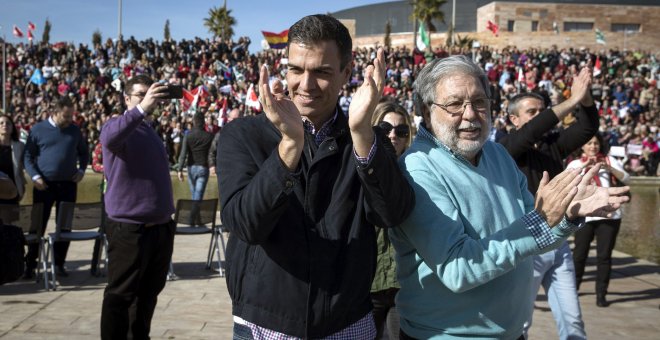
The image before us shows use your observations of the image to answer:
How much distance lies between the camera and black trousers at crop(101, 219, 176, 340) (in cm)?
447

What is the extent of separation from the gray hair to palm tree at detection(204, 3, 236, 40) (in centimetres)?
6624

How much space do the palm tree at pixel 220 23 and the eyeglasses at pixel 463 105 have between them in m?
66.4

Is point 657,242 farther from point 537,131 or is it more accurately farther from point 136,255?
point 136,255

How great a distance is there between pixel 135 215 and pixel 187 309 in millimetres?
2094

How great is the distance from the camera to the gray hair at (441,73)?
247 cm

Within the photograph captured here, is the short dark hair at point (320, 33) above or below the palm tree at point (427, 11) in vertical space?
below

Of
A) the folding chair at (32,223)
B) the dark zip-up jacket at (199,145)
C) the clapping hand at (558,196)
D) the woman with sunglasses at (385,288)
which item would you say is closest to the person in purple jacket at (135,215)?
the woman with sunglasses at (385,288)

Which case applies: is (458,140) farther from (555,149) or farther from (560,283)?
(555,149)

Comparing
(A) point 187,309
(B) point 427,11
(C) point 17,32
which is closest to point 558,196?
(A) point 187,309

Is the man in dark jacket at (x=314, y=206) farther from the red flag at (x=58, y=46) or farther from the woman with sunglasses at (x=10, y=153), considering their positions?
the red flag at (x=58, y=46)

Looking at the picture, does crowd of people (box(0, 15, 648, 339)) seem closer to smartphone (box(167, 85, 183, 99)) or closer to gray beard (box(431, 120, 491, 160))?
gray beard (box(431, 120, 491, 160))

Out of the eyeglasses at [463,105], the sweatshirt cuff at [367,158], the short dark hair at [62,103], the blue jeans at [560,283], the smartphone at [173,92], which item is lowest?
the blue jeans at [560,283]

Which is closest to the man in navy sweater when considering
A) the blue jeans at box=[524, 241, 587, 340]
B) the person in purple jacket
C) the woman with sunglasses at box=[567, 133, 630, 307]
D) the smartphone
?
the person in purple jacket

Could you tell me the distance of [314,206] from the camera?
7.45 feet
